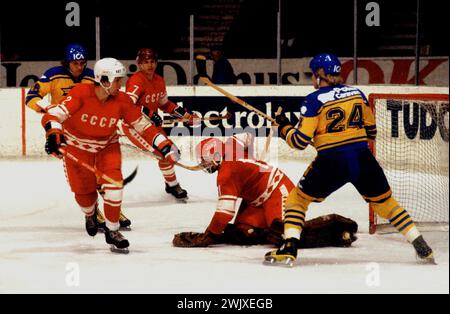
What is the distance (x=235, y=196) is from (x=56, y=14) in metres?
8.00

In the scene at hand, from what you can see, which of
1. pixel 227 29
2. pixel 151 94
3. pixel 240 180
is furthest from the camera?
pixel 227 29

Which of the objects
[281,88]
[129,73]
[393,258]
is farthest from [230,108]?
[393,258]

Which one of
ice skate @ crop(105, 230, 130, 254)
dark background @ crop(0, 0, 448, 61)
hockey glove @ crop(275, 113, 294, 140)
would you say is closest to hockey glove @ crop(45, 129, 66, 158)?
ice skate @ crop(105, 230, 130, 254)

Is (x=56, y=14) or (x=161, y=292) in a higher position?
(x=56, y=14)

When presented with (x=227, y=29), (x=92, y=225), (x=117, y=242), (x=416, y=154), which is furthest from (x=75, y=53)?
(x=227, y=29)

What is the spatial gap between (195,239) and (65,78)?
1834 mm

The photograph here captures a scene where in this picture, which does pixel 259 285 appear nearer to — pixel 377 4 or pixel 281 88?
pixel 281 88

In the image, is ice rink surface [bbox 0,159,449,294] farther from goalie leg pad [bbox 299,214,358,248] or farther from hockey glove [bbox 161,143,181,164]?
hockey glove [bbox 161,143,181,164]

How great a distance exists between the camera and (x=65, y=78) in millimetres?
7168

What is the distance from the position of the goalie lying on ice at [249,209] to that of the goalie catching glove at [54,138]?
92cm

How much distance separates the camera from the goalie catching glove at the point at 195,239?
6.01 metres

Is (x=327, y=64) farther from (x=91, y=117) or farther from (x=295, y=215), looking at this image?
(x=91, y=117)

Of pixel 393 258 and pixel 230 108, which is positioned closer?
pixel 393 258

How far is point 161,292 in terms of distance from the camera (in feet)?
15.8
